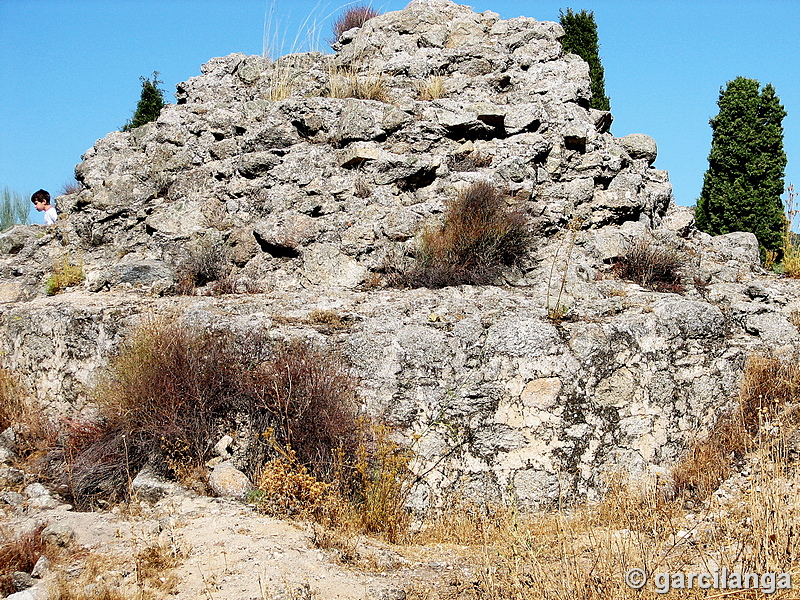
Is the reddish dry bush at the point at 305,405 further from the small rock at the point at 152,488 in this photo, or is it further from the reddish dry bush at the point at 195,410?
the small rock at the point at 152,488

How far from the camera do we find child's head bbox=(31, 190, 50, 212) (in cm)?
1036

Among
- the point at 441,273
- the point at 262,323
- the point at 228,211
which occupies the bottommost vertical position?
the point at 262,323

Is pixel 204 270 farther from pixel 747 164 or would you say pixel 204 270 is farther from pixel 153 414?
pixel 747 164

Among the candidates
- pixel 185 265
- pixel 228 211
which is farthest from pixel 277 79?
pixel 185 265

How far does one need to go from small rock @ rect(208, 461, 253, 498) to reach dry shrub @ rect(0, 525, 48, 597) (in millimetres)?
1248

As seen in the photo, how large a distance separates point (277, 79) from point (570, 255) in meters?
5.47

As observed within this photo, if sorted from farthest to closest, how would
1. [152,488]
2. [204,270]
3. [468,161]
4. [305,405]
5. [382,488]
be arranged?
[468,161]
[204,270]
[305,405]
[152,488]
[382,488]

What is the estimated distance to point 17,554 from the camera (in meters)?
4.33

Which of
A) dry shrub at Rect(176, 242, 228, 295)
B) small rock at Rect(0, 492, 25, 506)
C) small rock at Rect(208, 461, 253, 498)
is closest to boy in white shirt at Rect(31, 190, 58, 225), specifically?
dry shrub at Rect(176, 242, 228, 295)

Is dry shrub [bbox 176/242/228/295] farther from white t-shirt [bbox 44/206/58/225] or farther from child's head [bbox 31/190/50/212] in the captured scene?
child's head [bbox 31/190/50/212]

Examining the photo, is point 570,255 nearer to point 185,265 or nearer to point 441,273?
point 441,273

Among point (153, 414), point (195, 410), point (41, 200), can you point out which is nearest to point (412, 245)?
point (195, 410)

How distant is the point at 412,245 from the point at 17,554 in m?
4.86

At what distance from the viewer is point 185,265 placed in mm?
7910
